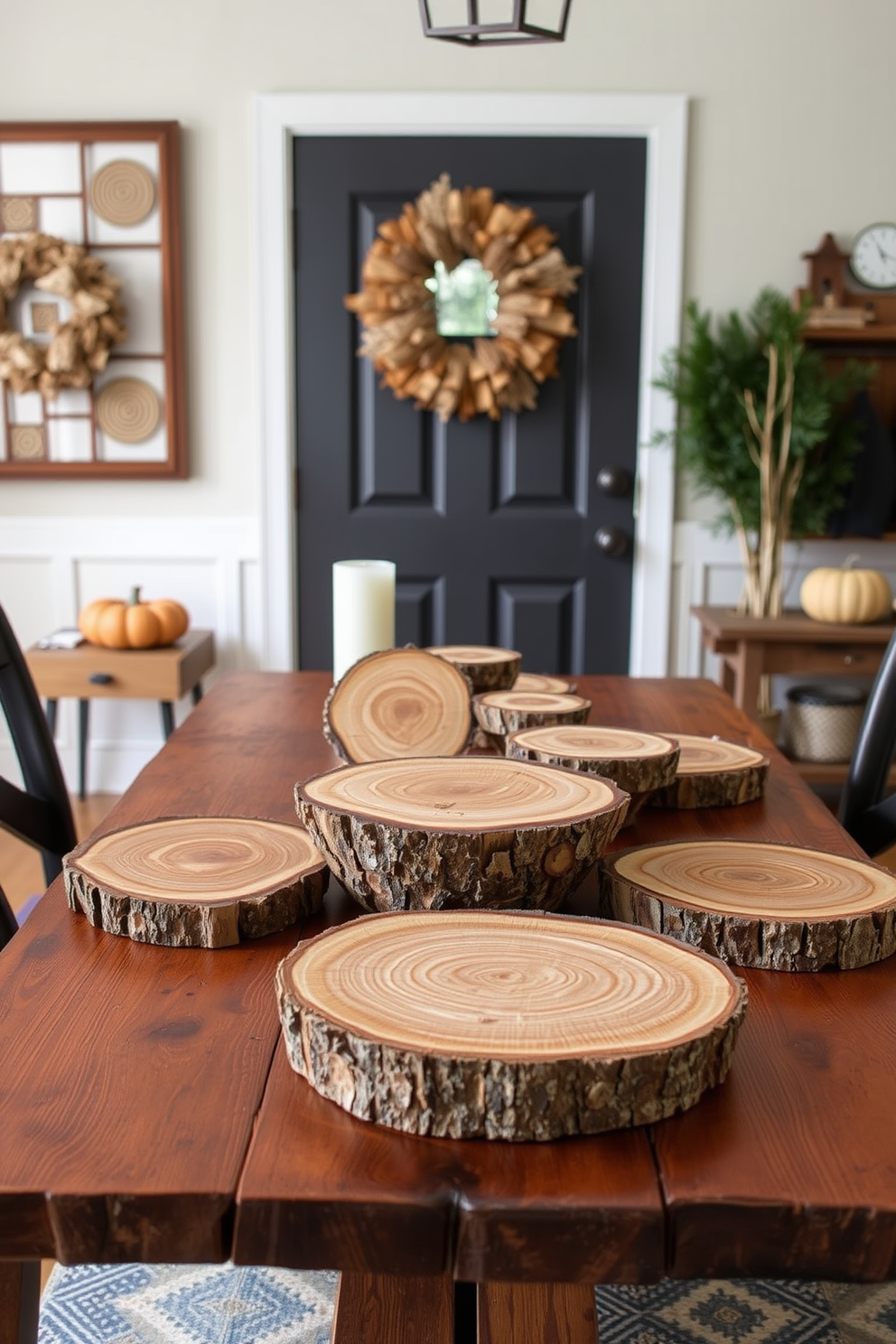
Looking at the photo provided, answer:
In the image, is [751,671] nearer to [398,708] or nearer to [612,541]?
[612,541]

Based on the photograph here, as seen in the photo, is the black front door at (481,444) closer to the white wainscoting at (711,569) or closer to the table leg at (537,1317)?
the white wainscoting at (711,569)

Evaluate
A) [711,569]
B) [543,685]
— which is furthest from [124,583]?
[543,685]

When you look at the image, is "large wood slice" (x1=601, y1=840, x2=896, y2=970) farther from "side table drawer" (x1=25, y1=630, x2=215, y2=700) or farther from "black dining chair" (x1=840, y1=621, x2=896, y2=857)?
"side table drawer" (x1=25, y1=630, x2=215, y2=700)

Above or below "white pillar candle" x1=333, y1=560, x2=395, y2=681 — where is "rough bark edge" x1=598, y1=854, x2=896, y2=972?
below

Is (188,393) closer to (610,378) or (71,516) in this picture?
(71,516)

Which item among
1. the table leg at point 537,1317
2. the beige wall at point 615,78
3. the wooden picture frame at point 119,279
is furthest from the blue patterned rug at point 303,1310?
the beige wall at point 615,78

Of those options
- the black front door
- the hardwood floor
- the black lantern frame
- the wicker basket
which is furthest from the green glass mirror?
the black lantern frame

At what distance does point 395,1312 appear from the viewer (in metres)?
0.97

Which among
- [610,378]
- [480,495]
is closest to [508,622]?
[480,495]

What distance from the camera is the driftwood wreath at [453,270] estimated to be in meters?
3.30

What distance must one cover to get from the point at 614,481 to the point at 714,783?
7.47 feet

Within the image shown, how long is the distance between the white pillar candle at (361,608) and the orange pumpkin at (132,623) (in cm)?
166

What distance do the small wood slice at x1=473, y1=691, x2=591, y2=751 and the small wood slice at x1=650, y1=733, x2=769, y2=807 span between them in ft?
0.54

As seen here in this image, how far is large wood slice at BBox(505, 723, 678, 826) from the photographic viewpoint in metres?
1.23
